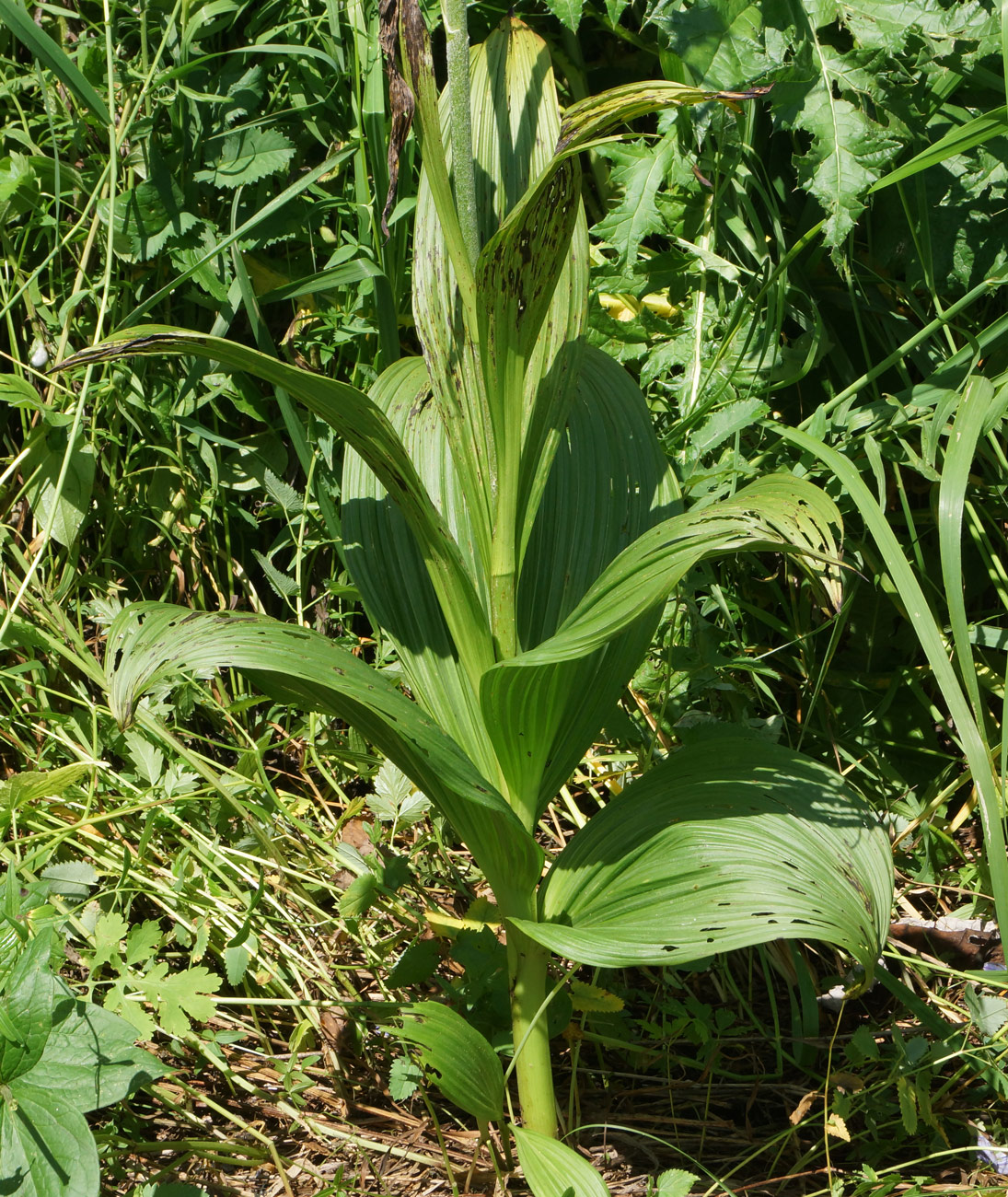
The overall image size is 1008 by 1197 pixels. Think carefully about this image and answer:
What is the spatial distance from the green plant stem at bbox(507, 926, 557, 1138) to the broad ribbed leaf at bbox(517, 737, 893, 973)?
1.7 inches

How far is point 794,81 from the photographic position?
1304 mm

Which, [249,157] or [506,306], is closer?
[506,306]

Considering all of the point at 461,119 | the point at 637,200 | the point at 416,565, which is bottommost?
the point at 416,565

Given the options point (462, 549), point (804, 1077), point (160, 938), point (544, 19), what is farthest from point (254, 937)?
point (544, 19)

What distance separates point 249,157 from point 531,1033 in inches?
53.8

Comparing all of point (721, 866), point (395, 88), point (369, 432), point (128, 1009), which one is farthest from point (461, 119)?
point (128, 1009)

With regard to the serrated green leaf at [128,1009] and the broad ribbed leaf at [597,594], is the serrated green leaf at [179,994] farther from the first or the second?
the broad ribbed leaf at [597,594]

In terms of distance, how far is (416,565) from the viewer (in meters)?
1.27

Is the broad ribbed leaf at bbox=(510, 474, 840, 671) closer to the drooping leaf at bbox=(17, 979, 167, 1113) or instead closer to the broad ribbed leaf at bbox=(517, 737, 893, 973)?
the broad ribbed leaf at bbox=(517, 737, 893, 973)

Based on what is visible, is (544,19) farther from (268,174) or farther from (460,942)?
(460,942)

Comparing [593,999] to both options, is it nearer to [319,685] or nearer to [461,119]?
[319,685]

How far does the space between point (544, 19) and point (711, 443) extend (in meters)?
0.82

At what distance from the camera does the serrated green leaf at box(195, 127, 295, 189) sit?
167 centimetres

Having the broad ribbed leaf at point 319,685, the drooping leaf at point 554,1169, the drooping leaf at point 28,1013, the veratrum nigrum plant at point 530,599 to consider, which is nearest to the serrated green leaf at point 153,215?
the veratrum nigrum plant at point 530,599
